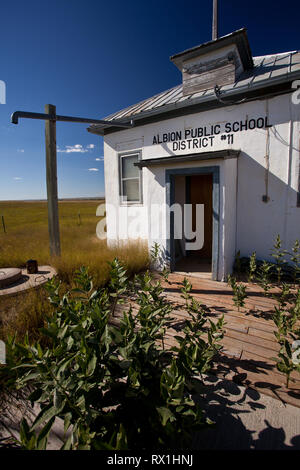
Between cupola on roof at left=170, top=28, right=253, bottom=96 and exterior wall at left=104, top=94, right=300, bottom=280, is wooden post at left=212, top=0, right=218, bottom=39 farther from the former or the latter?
exterior wall at left=104, top=94, right=300, bottom=280

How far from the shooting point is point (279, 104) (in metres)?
5.15

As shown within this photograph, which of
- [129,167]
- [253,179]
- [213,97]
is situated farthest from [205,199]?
[213,97]

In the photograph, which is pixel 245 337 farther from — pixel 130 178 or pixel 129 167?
pixel 129 167

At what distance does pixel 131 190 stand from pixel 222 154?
145 inches

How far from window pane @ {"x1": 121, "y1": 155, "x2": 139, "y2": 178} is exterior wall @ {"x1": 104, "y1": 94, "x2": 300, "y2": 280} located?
60.3 inches

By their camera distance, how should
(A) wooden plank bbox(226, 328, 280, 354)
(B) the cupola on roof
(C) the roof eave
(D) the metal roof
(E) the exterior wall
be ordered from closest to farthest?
1. (A) wooden plank bbox(226, 328, 280, 354)
2. (C) the roof eave
3. (D) the metal roof
4. (E) the exterior wall
5. (B) the cupola on roof

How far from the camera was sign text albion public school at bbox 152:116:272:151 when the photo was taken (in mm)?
5516

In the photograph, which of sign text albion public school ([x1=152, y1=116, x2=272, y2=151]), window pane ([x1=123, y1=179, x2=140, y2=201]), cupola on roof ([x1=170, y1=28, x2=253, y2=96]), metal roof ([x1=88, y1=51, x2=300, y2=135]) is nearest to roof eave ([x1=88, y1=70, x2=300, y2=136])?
metal roof ([x1=88, y1=51, x2=300, y2=135])

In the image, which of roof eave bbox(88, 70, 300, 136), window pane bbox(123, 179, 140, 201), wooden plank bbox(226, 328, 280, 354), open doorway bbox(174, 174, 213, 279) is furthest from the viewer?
window pane bbox(123, 179, 140, 201)

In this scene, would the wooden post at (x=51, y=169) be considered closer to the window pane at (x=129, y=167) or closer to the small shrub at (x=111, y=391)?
the window pane at (x=129, y=167)

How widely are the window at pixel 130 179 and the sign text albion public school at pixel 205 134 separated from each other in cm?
104

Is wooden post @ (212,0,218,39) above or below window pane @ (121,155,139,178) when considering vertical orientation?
above

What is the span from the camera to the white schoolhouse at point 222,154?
520 centimetres

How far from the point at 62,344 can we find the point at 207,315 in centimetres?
273
